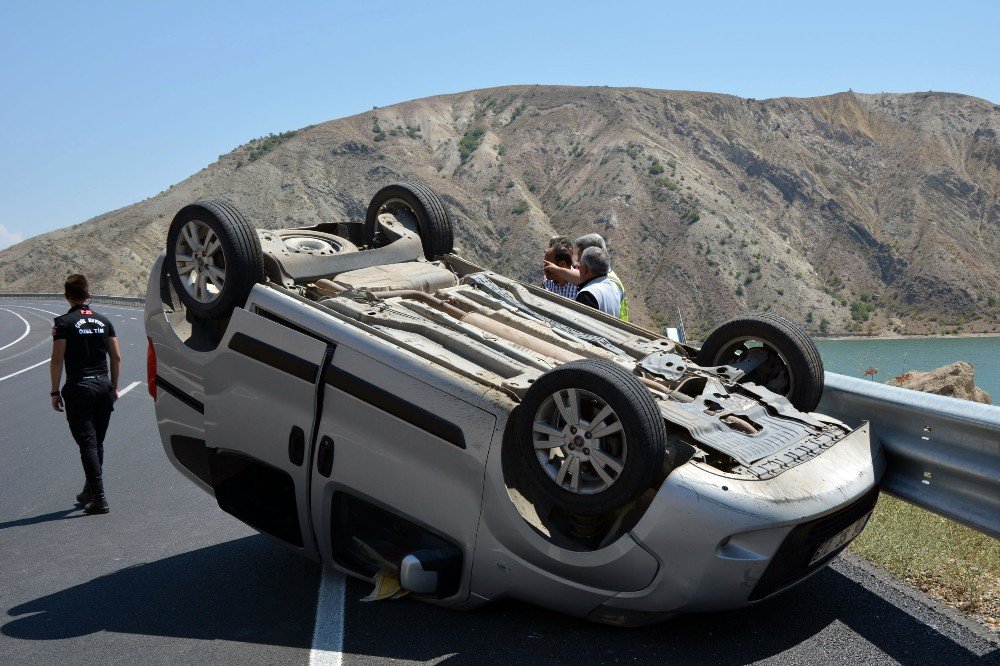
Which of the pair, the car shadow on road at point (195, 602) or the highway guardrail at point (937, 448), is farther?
the car shadow on road at point (195, 602)

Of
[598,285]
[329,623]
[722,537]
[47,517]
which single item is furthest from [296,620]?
[598,285]

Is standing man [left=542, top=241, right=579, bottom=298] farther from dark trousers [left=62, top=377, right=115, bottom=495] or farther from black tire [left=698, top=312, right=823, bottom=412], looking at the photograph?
dark trousers [left=62, top=377, right=115, bottom=495]

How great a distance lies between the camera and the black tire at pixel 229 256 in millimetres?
5215

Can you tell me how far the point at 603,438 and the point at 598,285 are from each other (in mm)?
3143

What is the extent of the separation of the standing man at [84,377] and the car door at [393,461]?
3.31 m

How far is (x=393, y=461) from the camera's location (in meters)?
4.57

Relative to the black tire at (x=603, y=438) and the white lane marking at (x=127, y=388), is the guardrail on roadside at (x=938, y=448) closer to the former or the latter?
the black tire at (x=603, y=438)

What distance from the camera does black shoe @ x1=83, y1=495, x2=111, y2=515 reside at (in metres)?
7.16

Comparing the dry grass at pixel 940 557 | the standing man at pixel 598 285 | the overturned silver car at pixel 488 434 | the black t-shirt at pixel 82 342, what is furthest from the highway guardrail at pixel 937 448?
the black t-shirt at pixel 82 342

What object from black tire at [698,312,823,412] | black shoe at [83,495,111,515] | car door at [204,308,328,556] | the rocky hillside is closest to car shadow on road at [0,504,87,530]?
black shoe at [83,495,111,515]

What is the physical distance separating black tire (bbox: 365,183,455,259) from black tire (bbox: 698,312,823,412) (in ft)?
7.04

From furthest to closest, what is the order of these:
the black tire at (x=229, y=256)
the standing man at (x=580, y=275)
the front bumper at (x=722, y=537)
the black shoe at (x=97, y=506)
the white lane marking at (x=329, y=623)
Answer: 1. the standing man at (x=580, y=275)
2. the black shoe at (x=97, y=506)
3. the black tire at (x=229, y=256)
4. the white lane marking at (x=329, y=623)
5. the front bumper at (x=722, y=537)

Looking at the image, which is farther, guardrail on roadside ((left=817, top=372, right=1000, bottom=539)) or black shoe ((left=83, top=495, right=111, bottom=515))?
black shoe ((left=83, top=495, right=111, bottom=515))

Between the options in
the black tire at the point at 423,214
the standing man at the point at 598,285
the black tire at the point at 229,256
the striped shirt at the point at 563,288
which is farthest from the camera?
the striped shirt at the point at 563,288
